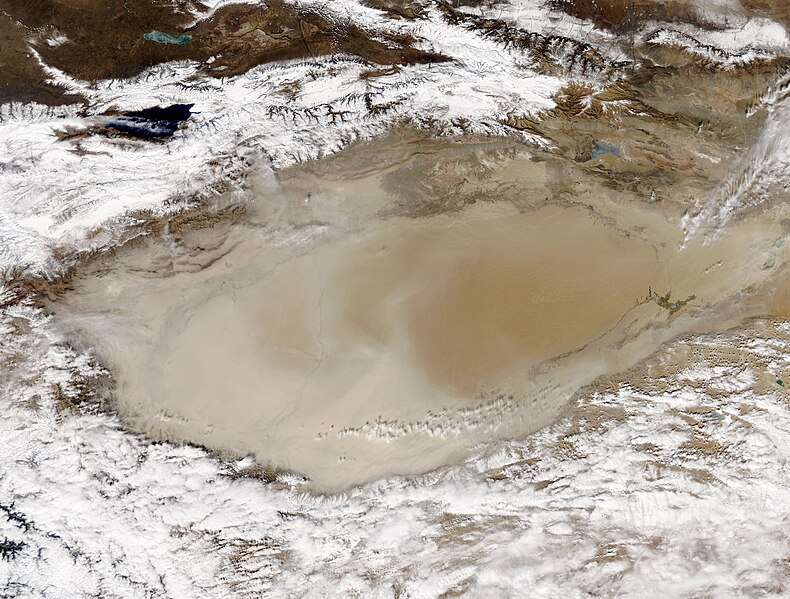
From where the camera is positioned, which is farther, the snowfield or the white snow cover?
the white snow cover

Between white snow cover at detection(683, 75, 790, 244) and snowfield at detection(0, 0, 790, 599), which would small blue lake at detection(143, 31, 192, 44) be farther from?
white snow cover at detection(683, 75, 790, 244)

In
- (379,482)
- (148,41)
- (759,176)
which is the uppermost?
(148,41)

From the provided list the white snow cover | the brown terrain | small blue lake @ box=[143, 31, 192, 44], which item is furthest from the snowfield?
small blue lake @ box=[143, 31, 192, 44]

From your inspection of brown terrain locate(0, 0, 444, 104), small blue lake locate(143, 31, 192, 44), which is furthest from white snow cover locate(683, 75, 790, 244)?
small blue lake locate(143, 31, 192, 44)

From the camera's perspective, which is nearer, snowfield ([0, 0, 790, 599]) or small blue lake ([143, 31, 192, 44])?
snowfield ([0, 0, 790, 599])

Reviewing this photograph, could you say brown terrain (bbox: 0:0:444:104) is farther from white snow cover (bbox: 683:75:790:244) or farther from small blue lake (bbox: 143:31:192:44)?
white snow cover (bbox: 683:75:790:244)

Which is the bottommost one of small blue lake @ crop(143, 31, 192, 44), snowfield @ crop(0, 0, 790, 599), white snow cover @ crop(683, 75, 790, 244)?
snowfield @ crop(0, 0, 790, 599)

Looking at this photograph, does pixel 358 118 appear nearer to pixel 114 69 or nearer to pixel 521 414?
pixel 114 69

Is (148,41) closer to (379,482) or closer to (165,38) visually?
(165,38)

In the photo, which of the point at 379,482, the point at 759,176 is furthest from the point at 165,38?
the point at 759,176

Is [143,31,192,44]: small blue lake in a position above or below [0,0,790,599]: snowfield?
above

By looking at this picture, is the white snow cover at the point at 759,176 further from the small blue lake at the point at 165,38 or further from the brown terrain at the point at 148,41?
the small blue lake at the point at 165,38
